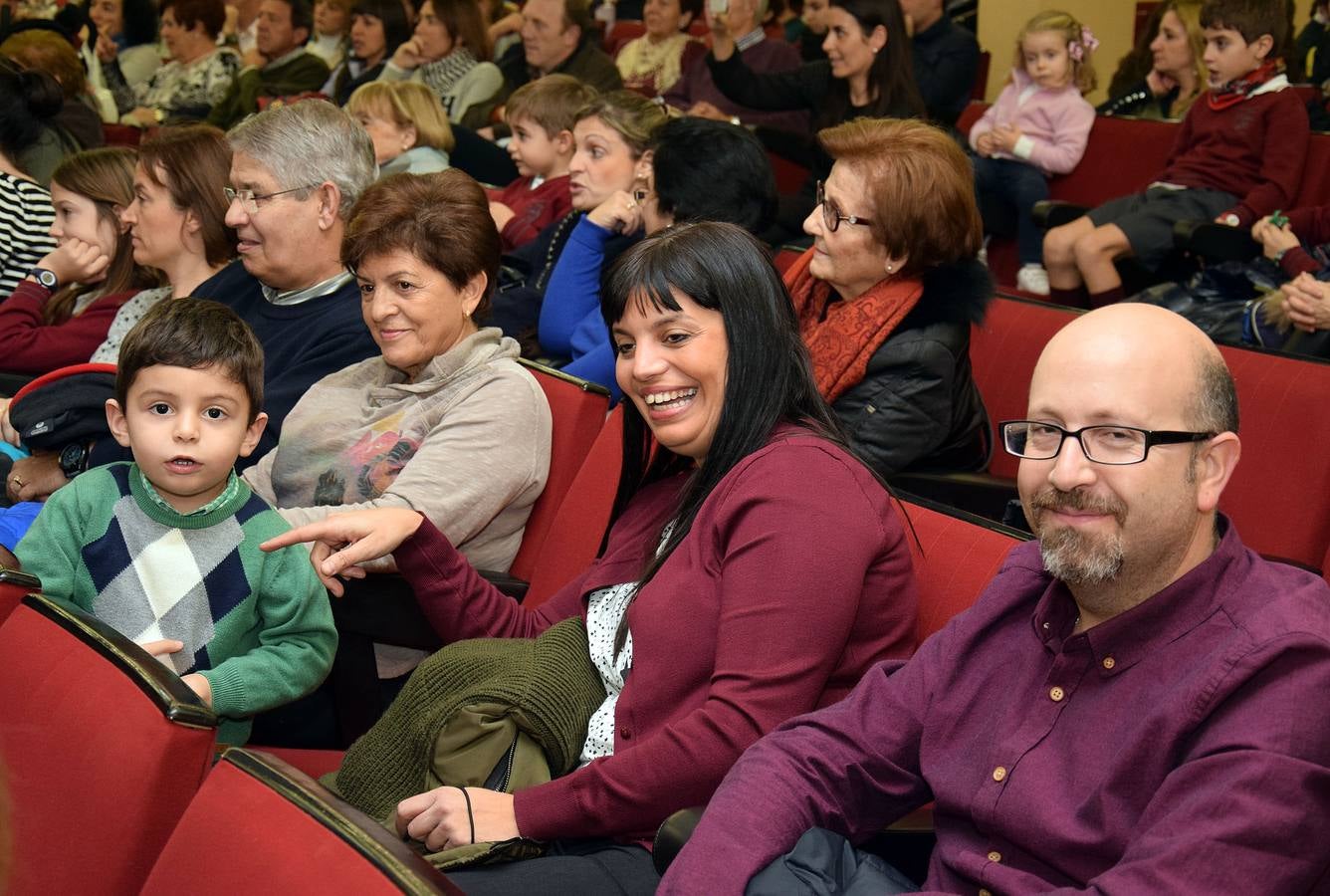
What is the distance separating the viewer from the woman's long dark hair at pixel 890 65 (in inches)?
183

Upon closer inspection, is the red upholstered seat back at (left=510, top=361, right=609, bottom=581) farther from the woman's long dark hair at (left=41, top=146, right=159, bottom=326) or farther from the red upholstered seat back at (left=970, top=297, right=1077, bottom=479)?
the woman's long dark hair at (left=41, top=146, right=159, bottom=326)

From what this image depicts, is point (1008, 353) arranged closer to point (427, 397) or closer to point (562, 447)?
point (562, 447)

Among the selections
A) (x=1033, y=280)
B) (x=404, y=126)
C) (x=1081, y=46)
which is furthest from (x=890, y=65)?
(x=404, y=126)

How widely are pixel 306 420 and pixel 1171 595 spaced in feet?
5.61

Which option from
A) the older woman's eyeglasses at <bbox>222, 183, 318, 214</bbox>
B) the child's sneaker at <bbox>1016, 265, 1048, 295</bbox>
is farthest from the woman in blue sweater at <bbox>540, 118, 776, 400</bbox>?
the child's sneaker at <bbox>1016, 265, 1048, 295</bbox>

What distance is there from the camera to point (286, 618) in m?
2.07

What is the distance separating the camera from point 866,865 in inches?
56.9

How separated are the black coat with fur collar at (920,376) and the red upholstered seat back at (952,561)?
2.43 feet

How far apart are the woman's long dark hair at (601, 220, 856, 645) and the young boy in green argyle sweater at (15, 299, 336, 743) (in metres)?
0.54

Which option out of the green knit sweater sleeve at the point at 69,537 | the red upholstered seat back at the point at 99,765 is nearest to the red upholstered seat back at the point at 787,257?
the green knit sweater sleeve at the point at 69,537

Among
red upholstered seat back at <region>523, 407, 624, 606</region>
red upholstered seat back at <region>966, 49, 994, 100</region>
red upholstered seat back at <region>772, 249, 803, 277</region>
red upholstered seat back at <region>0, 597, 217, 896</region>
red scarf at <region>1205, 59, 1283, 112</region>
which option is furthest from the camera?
red upholstered seat back at <region>966, 49, 994, 100</region>

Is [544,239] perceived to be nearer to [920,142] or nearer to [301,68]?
[920,142]

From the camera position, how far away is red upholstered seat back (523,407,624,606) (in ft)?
7.80

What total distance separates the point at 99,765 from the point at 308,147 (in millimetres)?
1979
